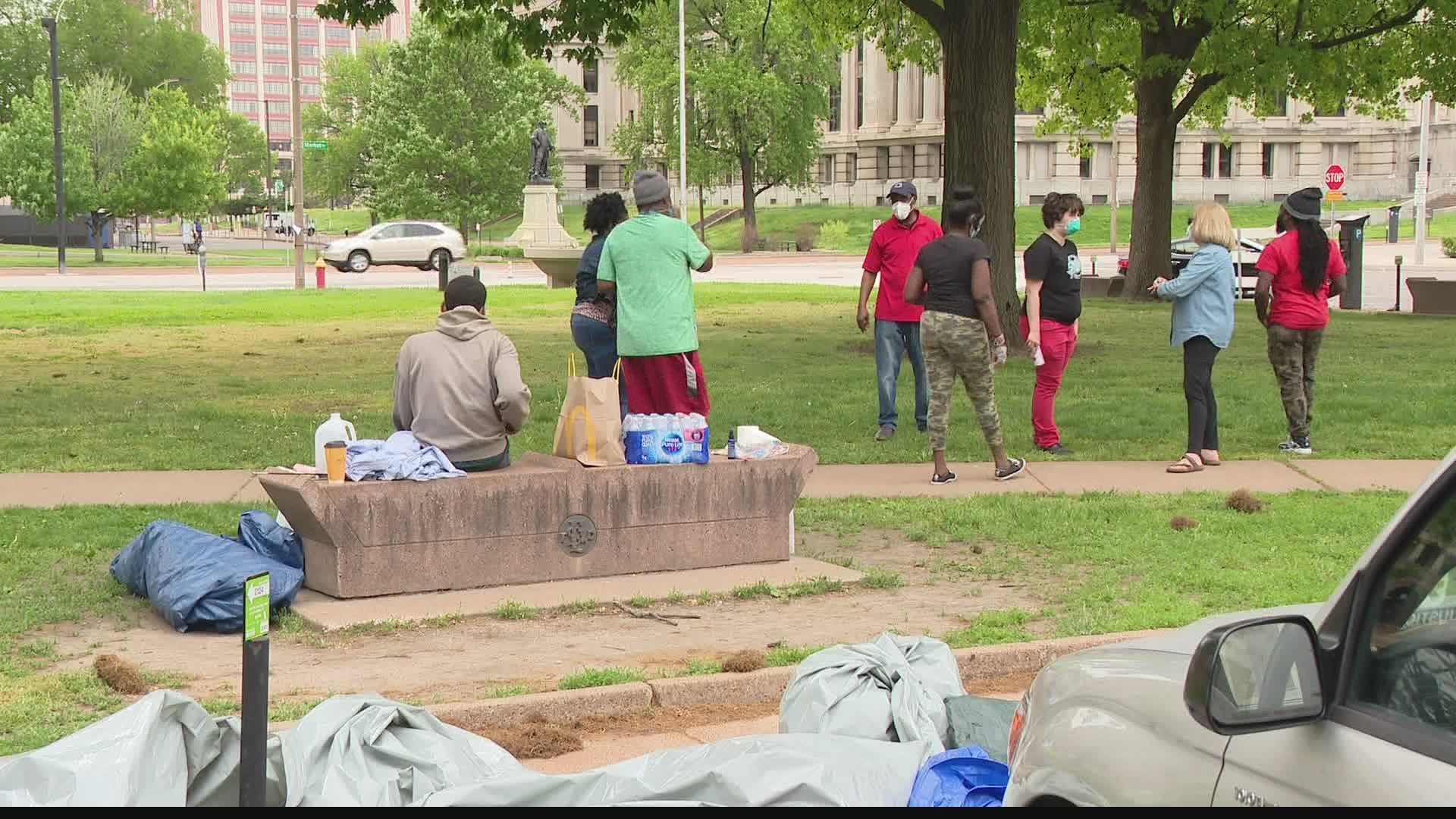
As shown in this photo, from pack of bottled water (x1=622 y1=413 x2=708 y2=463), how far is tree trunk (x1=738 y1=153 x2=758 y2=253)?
196 ft

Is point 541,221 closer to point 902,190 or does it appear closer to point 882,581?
point 902,190

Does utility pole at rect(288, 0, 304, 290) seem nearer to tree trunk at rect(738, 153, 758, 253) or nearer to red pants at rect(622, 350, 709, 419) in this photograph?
red pants at rect(622, 350, 709, 419)

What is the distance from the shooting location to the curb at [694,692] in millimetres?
6086

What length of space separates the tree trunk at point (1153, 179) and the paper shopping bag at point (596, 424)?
23130mm

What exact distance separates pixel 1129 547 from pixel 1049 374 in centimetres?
312

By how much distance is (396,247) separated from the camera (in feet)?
164

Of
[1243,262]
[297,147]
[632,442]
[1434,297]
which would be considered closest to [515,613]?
[632,442]

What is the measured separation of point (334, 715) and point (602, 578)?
11.2ft

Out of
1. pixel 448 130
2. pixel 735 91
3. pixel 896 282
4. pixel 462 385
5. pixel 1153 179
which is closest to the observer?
pixel 462 385

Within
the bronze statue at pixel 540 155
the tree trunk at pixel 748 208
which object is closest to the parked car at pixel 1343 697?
the bronze statue at pixel 540 155

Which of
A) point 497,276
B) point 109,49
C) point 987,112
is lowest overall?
point 497,276

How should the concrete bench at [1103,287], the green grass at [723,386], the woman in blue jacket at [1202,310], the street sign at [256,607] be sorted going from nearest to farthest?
the street sign at [256,607]
the woman in blue jacket at [1202,310]
the green grass at [723,386]
the concrete bench at [1103,287]

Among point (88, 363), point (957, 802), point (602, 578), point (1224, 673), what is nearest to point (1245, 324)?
point (88, 363)

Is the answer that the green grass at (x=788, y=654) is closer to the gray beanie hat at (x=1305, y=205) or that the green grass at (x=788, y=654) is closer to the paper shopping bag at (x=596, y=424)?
the paper shopping bag at (x=596, y=424)
